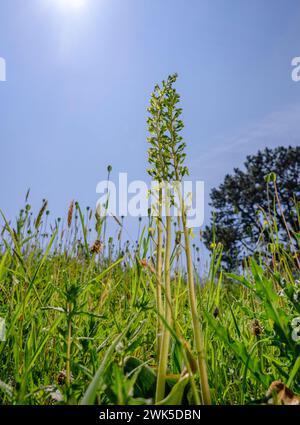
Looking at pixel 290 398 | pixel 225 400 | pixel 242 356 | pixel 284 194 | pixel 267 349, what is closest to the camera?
pixel 290 398

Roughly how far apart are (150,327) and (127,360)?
1199mm

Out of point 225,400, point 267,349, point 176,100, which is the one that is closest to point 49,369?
point 225,400

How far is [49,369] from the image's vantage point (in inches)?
69.7

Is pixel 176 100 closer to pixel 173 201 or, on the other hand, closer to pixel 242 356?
pixel 173 201

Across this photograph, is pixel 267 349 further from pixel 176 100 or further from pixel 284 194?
pixel 284 194

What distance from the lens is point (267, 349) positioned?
1.99 metres

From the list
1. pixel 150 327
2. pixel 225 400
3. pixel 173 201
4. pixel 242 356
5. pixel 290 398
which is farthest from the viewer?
pixel 150 327
